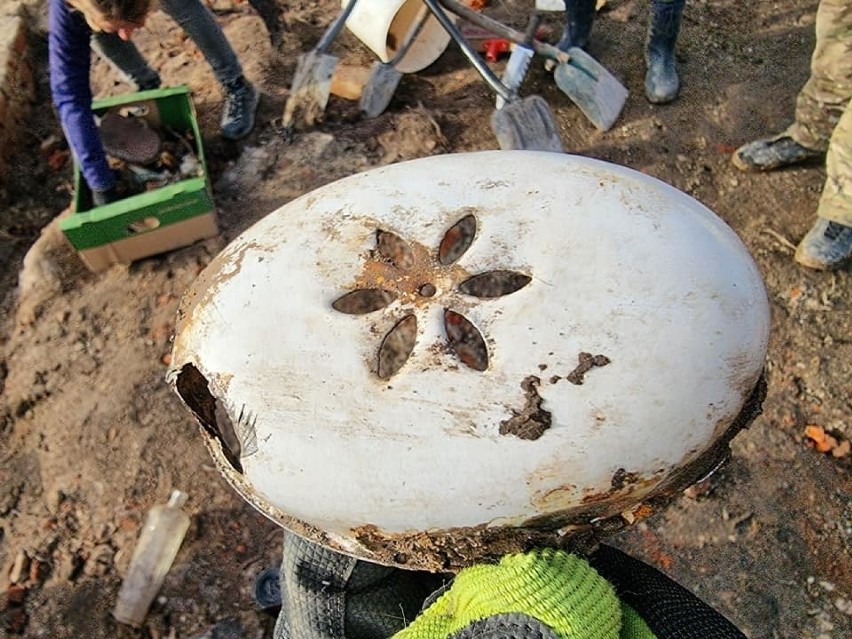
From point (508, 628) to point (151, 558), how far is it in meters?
1.70

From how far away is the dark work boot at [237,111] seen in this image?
3516 millimetres

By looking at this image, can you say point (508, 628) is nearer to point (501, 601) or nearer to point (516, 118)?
point (501, 601)

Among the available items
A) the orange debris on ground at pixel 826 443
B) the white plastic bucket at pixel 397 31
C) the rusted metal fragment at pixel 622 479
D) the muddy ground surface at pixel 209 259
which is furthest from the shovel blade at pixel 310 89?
the rusted metal fragment at pixel 622 479

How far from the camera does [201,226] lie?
3066 mm

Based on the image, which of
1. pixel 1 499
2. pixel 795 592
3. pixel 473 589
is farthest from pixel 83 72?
pixel 795 592

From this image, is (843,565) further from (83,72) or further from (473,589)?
(83,72)

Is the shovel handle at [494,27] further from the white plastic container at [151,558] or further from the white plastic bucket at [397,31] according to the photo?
the white plastic container at [151,558]

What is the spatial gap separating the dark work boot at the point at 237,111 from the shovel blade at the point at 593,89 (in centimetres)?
149

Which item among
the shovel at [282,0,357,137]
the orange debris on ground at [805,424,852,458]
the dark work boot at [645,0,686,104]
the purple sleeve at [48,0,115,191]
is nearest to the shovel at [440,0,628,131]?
the dark work boot at [645,0,686,104]

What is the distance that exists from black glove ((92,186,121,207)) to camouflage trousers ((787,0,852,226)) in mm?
2793

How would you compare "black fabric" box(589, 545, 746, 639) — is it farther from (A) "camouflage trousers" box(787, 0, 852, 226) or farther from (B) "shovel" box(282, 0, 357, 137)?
(B) "shovel" box(282, 0, 357, 137)

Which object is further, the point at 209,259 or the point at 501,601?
the point at 209,259

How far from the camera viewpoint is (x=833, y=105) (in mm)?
2908

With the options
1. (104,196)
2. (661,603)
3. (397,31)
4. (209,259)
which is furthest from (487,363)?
(397,31)
